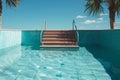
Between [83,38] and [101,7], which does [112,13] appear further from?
[83,38]

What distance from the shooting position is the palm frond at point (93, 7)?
56.4 ft

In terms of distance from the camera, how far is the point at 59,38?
14.8 metres

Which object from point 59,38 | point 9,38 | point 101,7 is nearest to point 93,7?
point 101,7

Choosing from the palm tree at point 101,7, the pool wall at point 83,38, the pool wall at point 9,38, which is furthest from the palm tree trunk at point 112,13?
the pool wall at point 9,38

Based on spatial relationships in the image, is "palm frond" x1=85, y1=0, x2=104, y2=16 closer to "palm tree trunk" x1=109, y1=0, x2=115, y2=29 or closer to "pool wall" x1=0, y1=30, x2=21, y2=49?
"palm tree trunk" x1=109, y1=0, x2=115, y2=29

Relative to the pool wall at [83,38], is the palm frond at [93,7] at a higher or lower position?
higher

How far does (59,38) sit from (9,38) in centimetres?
316

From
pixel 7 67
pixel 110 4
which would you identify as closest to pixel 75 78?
pixel 7 67

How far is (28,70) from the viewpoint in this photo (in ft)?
23.1

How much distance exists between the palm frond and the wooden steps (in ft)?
9.00

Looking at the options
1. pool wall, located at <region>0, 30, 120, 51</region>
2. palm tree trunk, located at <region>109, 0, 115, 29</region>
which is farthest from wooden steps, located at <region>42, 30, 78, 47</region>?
palm tree trunk, located at <region>109, 0, 115, 29</region>

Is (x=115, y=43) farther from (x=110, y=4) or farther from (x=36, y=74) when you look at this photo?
(x=36, y=74)

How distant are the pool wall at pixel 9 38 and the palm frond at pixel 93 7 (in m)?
5.56

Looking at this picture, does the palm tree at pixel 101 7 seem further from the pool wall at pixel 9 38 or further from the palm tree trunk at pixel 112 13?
the pool wall at pixel 9 38
